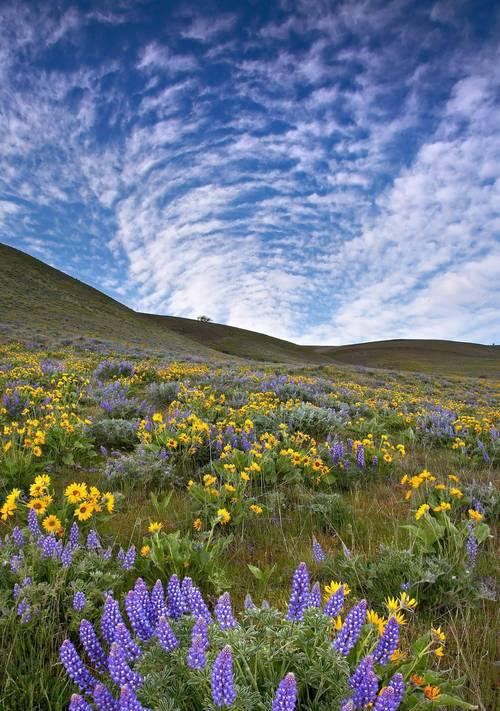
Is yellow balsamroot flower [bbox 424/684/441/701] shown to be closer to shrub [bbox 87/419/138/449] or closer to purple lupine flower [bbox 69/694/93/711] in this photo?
purple lupine flower [bbox 69/694/93/711]

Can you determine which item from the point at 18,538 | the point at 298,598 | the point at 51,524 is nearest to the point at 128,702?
the point at 298,598

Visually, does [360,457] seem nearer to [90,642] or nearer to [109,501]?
[109,501]

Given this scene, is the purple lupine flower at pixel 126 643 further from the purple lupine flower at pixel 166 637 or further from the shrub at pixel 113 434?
the shrub at pixel 113 434

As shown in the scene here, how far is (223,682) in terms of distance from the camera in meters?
1.26

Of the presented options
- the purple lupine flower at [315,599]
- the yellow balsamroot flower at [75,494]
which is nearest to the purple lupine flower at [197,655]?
the purple lupine flower at [315,599]

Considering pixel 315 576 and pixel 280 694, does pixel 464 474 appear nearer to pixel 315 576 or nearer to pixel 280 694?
pixel 315 576

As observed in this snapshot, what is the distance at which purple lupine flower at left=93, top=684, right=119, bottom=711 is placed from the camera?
4.41ft

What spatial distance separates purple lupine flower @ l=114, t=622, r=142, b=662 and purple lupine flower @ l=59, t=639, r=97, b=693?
0.15m

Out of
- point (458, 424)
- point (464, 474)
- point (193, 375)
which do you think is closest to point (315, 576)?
point (464, 474)

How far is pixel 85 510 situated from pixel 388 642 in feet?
7.75

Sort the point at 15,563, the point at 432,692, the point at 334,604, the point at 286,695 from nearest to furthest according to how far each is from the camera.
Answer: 1. the point at 286,695
2. the point at 432,692
3. the point at 334,604
4. the point at 15,563

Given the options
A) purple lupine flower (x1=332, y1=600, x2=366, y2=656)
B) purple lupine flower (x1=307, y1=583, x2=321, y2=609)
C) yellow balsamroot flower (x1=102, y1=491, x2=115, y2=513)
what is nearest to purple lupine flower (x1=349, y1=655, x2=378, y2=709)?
purple lupine flower (x1=332, y1=600, x2=366, y2=656)

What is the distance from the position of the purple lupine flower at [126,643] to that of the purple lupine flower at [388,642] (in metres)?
0.99

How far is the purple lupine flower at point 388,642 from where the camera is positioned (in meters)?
1.52
